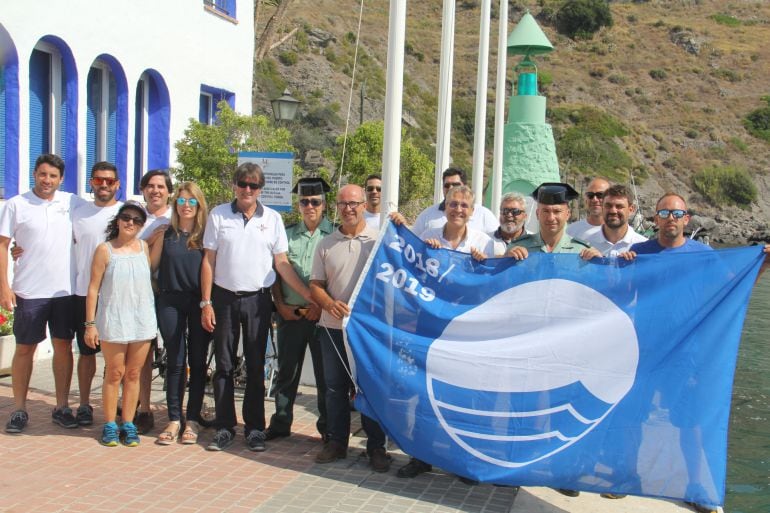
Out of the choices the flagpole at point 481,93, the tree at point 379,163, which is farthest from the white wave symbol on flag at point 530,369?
the tree at point 379,163

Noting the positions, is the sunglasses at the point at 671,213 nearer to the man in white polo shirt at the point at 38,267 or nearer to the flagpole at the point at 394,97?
the flagpole at the point at 394,97

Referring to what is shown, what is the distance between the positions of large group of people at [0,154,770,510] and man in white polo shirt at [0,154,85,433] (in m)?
0.01

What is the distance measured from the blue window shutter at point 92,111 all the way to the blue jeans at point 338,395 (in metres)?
6.60

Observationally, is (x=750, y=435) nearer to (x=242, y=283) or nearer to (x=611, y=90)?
(x=242, y=283)

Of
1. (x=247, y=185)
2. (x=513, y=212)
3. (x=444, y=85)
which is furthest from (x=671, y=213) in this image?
(x=444, y=85)

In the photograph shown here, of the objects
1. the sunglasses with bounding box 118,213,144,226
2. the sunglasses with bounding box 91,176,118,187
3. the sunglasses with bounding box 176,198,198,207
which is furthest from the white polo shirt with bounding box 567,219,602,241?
the sunglasses with bounding box 91,176,118,187

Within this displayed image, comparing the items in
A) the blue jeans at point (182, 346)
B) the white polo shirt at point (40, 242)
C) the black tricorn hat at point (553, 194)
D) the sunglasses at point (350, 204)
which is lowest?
the blue jeans at point (182, 346)

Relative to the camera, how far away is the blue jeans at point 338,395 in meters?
6.51

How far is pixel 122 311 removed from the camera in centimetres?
663

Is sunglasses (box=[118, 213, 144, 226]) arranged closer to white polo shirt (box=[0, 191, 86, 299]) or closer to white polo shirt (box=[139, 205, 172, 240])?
white polo shirt (box=[139, 205, 172, 240])

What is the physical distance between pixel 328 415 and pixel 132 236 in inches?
79.6

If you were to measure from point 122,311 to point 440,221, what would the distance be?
274 centimetres

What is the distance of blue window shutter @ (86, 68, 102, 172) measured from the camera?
11.8m

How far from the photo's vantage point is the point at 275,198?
10875mm
